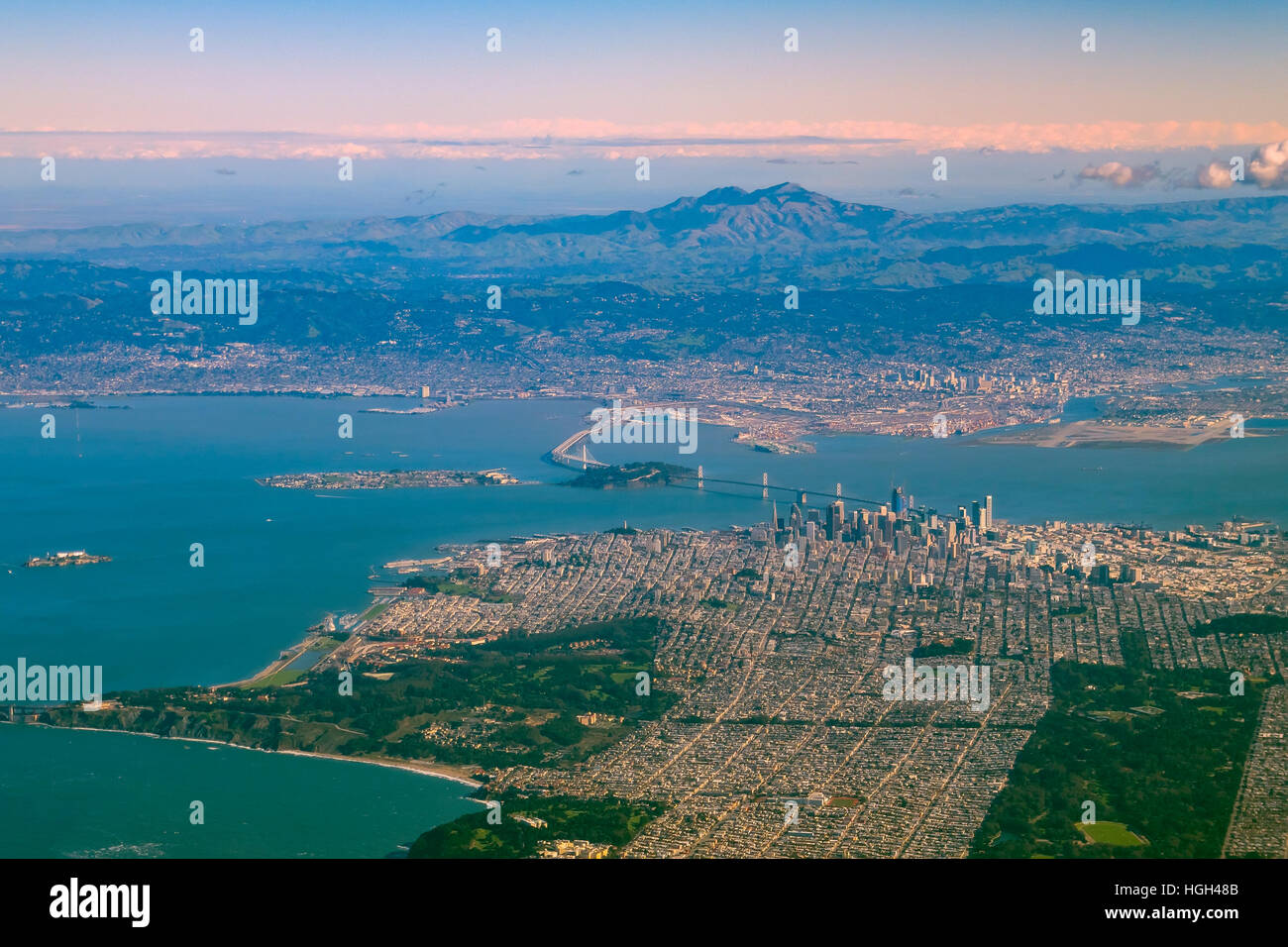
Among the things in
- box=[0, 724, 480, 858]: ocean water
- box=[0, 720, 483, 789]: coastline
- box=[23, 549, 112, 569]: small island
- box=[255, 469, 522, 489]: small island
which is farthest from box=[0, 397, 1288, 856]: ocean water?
box=[255, 469, 522, 489]: small island

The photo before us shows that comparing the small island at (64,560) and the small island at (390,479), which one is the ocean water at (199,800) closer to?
the small island at (64,560)

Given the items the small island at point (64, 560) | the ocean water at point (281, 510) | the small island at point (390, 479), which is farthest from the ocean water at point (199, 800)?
the small island at point (390, 479)

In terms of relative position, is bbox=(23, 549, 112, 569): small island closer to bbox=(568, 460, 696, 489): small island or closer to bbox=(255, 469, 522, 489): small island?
bbox=(255, 469, 522, 489): small island

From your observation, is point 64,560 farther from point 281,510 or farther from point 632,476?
point 632,476

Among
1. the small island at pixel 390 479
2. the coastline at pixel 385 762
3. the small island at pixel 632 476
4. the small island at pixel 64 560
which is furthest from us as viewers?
the small island at pixel 390 479
